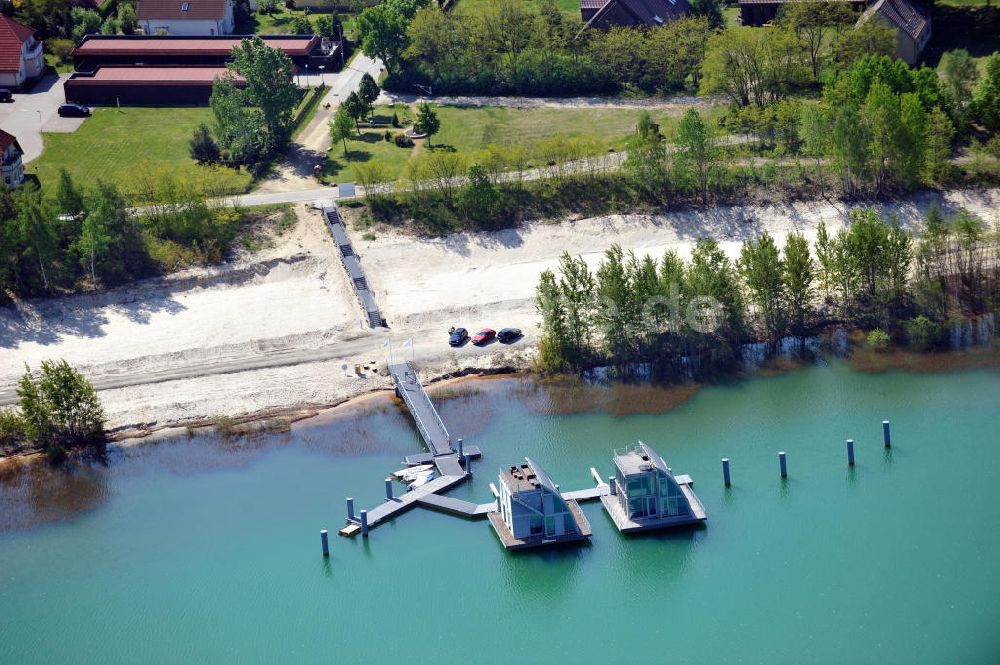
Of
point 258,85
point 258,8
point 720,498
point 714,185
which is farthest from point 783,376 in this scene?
point 258,8

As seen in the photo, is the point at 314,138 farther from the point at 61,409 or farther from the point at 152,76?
the point at 61,409

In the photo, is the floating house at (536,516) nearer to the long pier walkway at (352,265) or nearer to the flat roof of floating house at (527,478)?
the flat roof of floating house at (527,478)

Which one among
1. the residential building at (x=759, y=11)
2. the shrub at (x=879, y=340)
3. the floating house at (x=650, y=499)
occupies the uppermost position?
the residential building at (x=759, y=11)

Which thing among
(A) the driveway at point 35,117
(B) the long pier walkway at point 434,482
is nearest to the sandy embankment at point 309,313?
(B) the long pier walkway at point 434,482

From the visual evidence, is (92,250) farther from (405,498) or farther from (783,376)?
(783,376)

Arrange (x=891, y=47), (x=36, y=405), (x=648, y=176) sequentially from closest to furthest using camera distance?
1. (x=36, y=405)
2. (x=648, y=176)
3. (x=891, y=47)

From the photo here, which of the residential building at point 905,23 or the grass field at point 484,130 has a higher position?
the residential building at point 905,23

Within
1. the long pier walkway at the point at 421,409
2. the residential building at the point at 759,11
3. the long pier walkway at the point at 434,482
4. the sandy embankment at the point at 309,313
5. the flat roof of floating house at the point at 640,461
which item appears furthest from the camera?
the residential building at the point at 759,11
